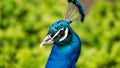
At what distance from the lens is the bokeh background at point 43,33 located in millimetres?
5184

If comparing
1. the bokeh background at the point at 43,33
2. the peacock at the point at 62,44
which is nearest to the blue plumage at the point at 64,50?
the peacock at the point at 62,44

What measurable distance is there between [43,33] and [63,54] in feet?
6.26

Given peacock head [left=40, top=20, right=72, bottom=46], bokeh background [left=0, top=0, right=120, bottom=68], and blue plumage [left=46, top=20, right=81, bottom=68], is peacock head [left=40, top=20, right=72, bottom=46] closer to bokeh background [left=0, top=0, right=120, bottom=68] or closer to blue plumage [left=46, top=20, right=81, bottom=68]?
blue plumage [left=46, top=20, right=81, bottom=68]

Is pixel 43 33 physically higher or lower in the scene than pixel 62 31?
higher

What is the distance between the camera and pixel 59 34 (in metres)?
3.79

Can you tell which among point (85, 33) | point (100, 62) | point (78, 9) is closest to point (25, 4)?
point (85, 33)

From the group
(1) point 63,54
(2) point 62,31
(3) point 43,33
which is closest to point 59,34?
(2) point 62,31

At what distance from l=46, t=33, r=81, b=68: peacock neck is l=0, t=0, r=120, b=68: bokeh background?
1.02 m

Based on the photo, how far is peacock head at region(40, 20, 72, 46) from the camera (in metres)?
3.76

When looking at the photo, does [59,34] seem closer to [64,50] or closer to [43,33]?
[64,50]

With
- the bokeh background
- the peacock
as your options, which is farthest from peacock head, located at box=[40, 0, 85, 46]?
the bokeh background

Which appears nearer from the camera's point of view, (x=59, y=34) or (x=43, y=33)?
(x=59, y=34)

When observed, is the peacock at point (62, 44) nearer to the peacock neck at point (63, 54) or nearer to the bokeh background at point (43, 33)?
the peacock neck at point (63, 54)

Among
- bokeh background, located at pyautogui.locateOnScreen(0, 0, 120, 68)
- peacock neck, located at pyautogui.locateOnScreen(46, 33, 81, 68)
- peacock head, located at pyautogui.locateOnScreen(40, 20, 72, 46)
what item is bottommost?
peacock neck, located at pyautogui.locateOnScreen(46, 33, 81, 68)
